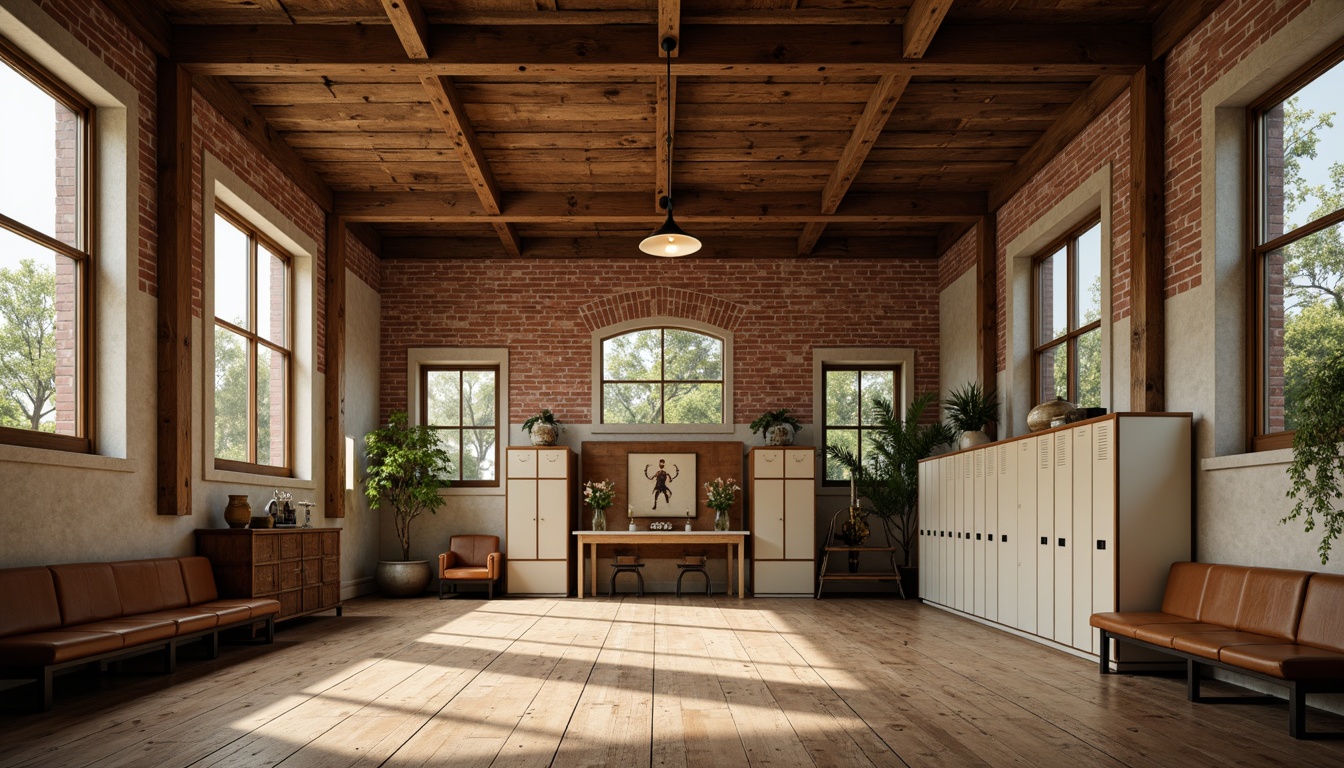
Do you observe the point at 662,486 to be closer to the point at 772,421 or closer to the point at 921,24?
the point at 772,421

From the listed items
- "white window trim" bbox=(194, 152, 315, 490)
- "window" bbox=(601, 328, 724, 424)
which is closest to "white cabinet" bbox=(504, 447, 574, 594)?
"window" bbox=(601, 328, 724, 424)

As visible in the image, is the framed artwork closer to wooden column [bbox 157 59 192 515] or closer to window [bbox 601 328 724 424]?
window [bbox 601 328 724 424]

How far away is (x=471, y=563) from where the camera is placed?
11250mm

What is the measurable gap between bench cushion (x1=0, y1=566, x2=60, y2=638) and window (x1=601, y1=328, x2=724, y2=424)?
7070 mm

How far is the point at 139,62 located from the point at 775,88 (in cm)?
419

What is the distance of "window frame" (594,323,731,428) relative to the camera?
11789 mm

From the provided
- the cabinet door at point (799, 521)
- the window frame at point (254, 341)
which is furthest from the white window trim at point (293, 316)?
the cabinet door at point (799, 521)

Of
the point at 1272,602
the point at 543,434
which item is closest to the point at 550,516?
the point at 543,434

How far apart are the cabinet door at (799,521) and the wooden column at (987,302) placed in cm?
226

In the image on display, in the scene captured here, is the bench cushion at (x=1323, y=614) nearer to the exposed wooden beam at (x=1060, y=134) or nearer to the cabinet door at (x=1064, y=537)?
the cabinet door at (x=1064, y=537)

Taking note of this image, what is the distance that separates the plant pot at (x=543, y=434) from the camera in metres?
11.3

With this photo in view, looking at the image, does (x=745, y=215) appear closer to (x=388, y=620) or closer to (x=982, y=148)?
(x=982, y=148)

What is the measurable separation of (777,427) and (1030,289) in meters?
3.15

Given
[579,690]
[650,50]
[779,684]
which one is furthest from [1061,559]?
[650,50]
